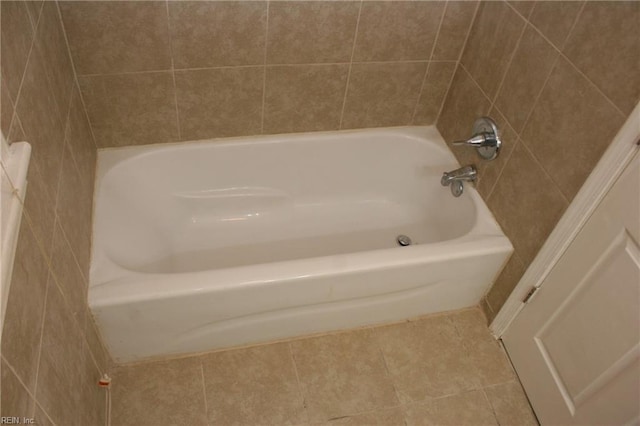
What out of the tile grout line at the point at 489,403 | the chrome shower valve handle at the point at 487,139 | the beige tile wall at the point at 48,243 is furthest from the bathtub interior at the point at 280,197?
the tile grout line at the point at 489,403

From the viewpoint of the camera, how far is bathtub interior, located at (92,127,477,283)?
1.71 meters

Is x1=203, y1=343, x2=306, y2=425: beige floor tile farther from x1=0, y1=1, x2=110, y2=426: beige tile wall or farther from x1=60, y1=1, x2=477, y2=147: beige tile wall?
x1=60, y1=1, x2=477, y2=147: beige tile wall

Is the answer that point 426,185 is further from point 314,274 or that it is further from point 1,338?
point 1,338

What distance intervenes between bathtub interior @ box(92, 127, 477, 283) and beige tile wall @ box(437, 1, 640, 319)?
0.21 metres

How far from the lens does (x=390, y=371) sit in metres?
1.59

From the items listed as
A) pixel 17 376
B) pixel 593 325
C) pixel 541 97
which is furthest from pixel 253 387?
pixel 541 97

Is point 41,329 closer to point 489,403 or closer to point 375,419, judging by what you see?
point 375,419

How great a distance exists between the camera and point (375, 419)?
1475 millimetres

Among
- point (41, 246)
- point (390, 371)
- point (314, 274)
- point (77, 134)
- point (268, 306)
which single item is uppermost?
point (41, 246)

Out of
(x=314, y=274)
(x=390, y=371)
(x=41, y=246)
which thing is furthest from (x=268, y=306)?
(x=41, y=246)

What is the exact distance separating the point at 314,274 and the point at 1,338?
0.85 m

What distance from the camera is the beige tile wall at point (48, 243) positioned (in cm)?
78

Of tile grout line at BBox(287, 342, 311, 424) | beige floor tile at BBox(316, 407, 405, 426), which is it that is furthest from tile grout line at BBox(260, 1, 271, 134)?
beige floor tile at BBox(316, 407, 405, 426)

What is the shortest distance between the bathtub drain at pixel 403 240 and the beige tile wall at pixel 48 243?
117 centimetres
